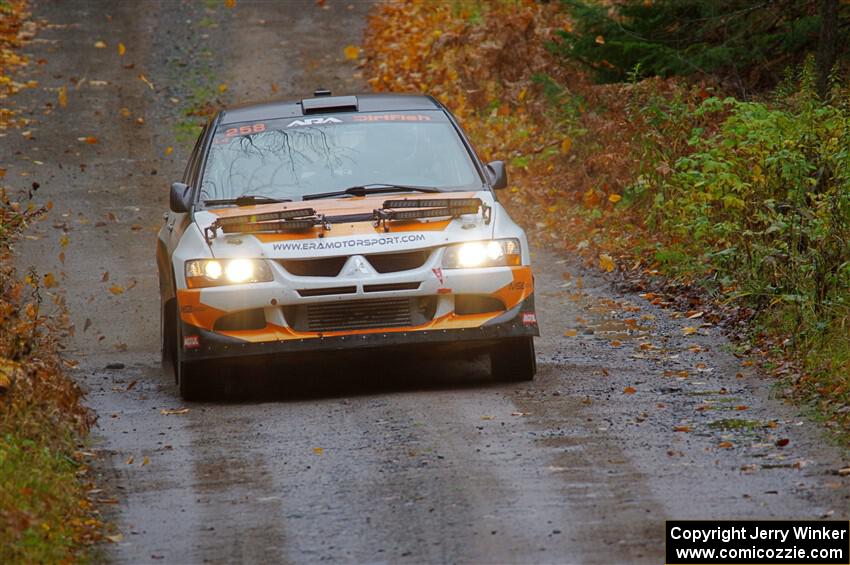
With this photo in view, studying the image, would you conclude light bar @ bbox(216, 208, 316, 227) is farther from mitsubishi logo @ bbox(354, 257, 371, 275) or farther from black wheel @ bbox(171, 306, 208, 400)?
black wheel @ bbox(171, 306, 208, 400)

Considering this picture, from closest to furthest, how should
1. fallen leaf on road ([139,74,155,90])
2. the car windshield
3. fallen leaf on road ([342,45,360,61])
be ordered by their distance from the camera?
the car windshield < fallen leaf on road ([139,74,155,90]) < fallen leaf on road ([342,45,360,61])

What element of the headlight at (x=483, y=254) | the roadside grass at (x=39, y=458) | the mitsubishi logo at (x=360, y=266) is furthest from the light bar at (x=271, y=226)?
the roadside grass at (x=39, y=458)

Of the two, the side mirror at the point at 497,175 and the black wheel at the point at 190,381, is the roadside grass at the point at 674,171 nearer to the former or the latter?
the side mirror at the point at 497,175

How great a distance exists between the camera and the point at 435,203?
9.20 m

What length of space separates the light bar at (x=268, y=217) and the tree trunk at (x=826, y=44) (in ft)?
22.9

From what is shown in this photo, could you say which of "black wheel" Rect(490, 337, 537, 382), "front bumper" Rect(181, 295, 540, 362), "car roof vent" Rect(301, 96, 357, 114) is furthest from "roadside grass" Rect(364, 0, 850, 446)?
"car roof vent" Rect(301, 96, 357, 114)

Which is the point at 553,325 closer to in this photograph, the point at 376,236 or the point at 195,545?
the point at 376,236

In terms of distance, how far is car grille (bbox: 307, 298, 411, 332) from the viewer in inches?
353

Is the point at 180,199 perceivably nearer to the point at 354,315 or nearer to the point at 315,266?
the point at 315,266

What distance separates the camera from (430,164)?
10.1 metres

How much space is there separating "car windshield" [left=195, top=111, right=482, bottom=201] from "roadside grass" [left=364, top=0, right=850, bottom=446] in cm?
242

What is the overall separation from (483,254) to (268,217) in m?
1.32

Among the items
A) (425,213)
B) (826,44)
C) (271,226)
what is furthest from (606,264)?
(271,226)

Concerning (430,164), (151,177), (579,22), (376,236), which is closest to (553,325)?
(430,164)
